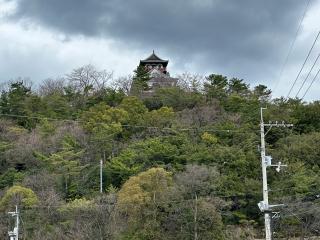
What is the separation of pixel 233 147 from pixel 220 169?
105 inches

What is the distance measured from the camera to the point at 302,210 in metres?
31.9

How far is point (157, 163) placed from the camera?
3744cm

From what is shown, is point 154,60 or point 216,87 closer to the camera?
point 216,87

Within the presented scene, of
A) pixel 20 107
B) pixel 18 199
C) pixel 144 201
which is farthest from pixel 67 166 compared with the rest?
pixel 20 107

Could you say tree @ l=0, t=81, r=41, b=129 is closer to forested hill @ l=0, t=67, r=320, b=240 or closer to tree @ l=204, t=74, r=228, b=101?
forested hill @ l=0, t=67, r=320, b=240

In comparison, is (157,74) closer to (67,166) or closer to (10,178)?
(67,166)

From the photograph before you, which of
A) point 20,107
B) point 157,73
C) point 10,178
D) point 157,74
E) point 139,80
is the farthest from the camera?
point 157,73

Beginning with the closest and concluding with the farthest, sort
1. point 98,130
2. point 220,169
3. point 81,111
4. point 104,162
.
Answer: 1. point 220,169
2. point 104,162
3. point 98,130
4. point 81,111

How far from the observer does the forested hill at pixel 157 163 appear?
3102 cm

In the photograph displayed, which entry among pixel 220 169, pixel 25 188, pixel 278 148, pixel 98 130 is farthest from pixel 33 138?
pixel 278 148

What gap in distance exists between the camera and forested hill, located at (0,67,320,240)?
31016mm

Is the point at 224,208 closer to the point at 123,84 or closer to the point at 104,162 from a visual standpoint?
the point at 104,162

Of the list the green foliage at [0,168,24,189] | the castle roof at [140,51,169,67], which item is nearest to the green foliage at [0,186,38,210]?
the green foliage at [0,168,24,189]

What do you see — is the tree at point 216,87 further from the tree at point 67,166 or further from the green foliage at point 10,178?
the green foliage at point 10,178
